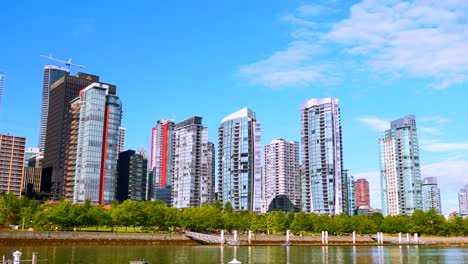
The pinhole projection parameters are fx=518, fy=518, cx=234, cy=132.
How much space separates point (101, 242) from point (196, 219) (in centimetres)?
4628

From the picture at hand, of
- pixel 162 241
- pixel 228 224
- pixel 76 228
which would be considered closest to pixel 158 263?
pixel 162 241

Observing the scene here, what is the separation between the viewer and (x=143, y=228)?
172 metres

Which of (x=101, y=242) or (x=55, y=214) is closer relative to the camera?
(x=101, y=242)

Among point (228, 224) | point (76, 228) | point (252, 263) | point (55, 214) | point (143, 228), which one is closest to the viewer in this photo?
point (252, 263)

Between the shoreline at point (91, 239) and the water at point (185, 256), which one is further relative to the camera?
the shoreline at point (91, 239)

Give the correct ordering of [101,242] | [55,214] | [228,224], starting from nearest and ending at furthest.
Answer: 1. [101,242]
2. [55,214]
3. [228,224]

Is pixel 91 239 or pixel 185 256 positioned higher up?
pixel 91 239

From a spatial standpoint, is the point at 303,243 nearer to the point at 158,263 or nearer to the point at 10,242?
the point at 10,242

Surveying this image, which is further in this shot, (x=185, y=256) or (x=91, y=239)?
(x=91, y=239)

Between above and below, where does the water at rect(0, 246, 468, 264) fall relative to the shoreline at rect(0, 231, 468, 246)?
below

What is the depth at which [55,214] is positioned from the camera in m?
150

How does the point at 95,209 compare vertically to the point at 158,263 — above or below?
above

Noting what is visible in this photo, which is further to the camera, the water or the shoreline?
the shoreline

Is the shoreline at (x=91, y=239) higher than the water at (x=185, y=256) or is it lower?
higher
